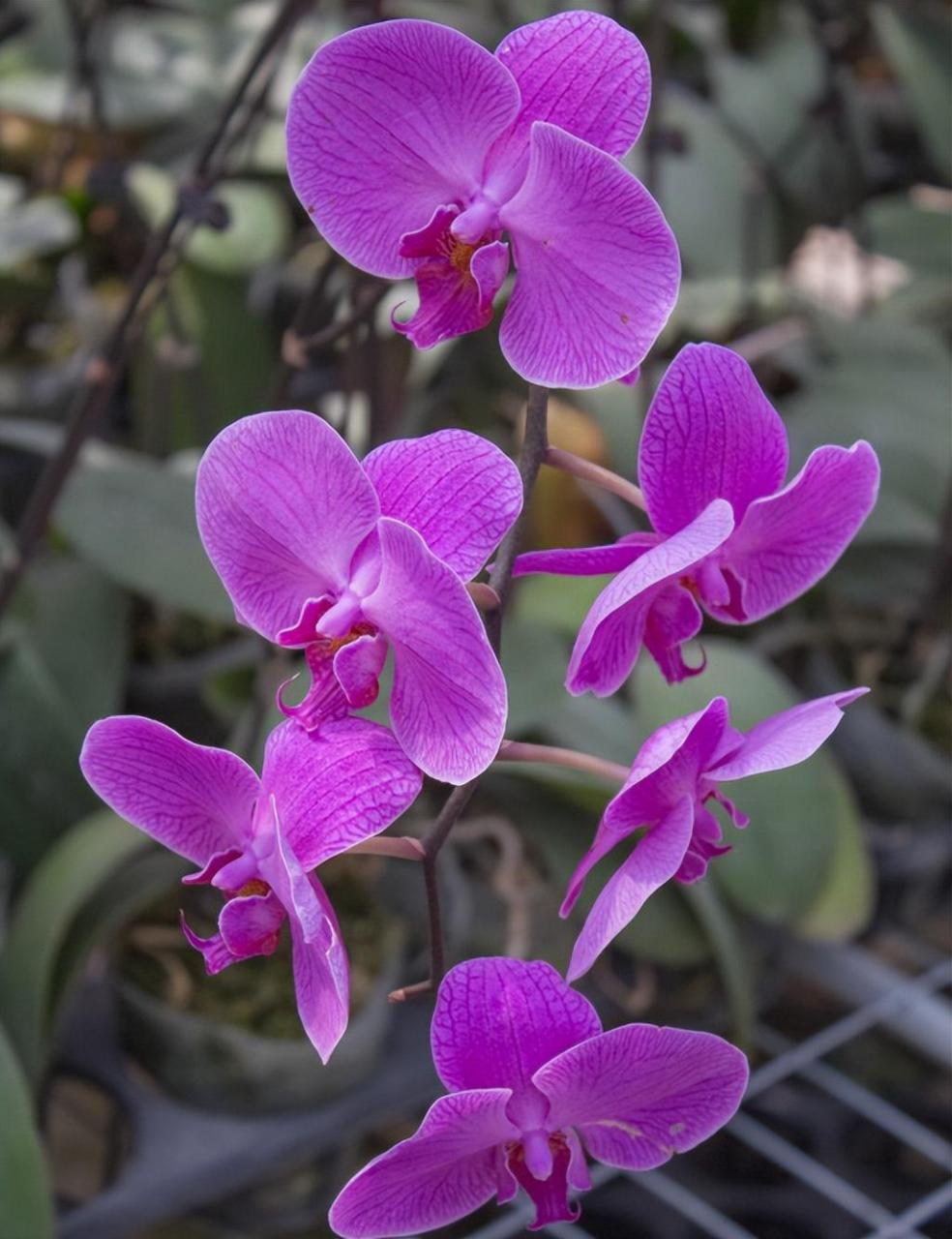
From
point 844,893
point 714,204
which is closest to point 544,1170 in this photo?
point 844,893

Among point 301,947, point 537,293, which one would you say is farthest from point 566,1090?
point 537,293

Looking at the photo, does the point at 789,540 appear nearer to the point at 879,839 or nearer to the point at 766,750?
the point at 766,750

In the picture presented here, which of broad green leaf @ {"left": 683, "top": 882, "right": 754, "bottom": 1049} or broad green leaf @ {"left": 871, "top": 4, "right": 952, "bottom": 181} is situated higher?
broad green leaf @ {"left": 871, "top": 4, "right": 952, "bottom": 181}

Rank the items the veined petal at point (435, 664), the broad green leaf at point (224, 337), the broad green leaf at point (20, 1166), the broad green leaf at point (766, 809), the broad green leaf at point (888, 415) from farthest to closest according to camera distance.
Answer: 1. the broad green leaf at point (224, 337)
2. the broad green leaf at point (888, 415)
3. the broad green leaf at point (766, 809)
4. the broad green leaf at point (20, 1166)
5. the veined petal at point (435, 664)

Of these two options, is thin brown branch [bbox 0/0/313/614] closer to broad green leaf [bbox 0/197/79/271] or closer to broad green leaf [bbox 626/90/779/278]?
broad green leaf [bbox 0/197/79/271]

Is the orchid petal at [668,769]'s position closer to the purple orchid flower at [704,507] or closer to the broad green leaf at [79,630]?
the purple orchid flower at [704,507]

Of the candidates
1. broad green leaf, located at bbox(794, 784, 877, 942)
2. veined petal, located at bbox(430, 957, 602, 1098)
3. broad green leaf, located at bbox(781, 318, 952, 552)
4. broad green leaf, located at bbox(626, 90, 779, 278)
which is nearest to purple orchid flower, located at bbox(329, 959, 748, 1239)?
veined petal, located at bbox(430, 957, 602, 1098)

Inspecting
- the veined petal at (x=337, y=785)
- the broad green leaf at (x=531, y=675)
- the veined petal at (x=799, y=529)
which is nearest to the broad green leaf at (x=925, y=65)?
the broad green leaf at (x=531, y=675)
